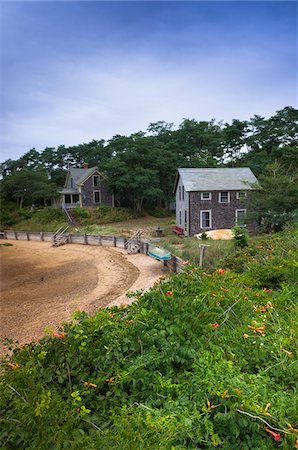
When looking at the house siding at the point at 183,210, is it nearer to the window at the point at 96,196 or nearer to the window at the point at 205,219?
the window at the point at 205,219

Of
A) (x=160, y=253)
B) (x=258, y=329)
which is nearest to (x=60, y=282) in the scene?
(x=160, y=253)

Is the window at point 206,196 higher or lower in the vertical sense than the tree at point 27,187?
lower

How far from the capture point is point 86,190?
122ft

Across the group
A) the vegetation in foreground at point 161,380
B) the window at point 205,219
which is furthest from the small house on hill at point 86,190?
the vegetation in foreground at point 161,380

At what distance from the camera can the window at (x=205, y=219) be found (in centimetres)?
2406

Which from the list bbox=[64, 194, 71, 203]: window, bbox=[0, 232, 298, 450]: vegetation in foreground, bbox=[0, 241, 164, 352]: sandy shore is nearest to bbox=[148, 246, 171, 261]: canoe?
bbox=[0, 241, 164, 352]: sandy shore

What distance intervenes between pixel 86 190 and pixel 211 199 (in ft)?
61.0

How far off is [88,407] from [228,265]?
5688mm

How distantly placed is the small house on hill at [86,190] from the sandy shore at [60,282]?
15.0m

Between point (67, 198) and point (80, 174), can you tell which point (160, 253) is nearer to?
point (67, 198)

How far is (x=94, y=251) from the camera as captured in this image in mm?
21297

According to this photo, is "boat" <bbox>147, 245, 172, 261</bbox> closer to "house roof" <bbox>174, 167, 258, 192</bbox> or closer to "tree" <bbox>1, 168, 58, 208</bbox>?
"house roof" <bbox>174, 167, 258, 192</bbox>

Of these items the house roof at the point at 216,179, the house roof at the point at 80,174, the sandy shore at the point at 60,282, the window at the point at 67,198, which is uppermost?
the house roof at the point at 80,174

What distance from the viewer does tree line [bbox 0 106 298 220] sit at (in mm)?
34844
